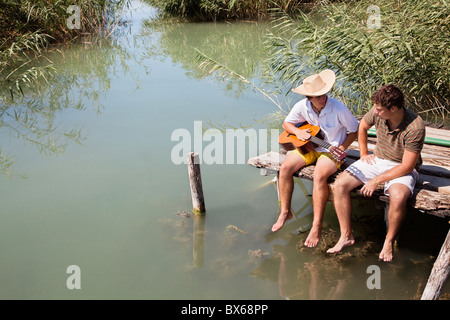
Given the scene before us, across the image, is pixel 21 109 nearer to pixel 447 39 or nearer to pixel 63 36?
pixel 63 36

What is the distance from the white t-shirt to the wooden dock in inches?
12.4

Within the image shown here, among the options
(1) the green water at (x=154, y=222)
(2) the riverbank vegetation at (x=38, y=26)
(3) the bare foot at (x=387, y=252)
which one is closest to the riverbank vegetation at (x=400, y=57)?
A: (1) the green water at (x=154, y=222)

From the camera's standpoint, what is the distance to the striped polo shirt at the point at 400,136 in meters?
3.74

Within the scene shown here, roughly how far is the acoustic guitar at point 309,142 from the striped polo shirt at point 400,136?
354 mm

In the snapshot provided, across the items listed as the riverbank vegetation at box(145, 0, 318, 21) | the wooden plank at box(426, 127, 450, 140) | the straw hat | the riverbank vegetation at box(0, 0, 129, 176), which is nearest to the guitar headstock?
the straw hat

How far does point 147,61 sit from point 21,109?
14.0 feet

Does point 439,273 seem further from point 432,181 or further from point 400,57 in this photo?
point 400,57

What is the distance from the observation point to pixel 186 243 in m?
4.89

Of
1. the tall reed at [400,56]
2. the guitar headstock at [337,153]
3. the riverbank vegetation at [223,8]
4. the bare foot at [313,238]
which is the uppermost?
the riverbank vegetation at [223,8]

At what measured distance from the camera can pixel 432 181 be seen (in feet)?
13.6

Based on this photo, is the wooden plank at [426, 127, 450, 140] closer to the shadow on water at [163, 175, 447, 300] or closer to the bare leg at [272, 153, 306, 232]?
the shadow on water at [163, 175, 447, 300]

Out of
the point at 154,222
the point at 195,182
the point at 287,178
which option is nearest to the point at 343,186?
the point at 287,178

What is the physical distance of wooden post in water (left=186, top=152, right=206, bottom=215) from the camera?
4.88 m

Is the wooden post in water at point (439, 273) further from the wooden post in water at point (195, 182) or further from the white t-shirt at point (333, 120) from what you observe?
the wooden post in water at point (195, 182)
